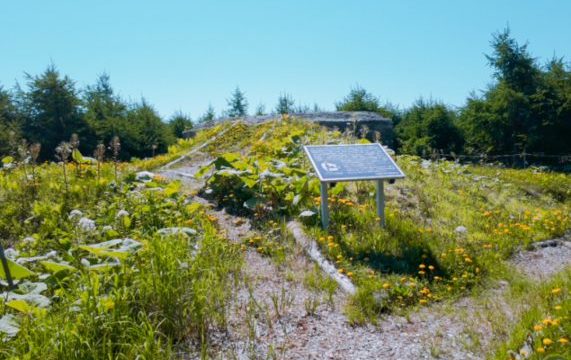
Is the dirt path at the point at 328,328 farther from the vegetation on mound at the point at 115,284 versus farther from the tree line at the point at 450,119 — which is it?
the tree line at the point at 450,119

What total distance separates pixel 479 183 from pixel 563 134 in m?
14.1

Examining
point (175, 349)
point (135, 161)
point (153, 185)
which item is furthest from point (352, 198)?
point (135, 161)

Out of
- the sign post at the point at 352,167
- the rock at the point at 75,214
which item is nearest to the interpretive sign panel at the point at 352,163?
the sign post at the point at 352,167

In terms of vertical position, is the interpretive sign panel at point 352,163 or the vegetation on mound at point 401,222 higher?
the interpretive sign panel at point 352,163

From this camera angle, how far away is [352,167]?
5.87 metres

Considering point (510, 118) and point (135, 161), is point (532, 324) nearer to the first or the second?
point (135, 161)

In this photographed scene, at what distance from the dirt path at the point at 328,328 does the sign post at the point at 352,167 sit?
1.22 metres

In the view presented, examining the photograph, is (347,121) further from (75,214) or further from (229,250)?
(75,214)

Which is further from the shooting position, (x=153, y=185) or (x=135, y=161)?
(x=135, y=161)

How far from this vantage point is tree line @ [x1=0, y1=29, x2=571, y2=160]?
66.7 ft

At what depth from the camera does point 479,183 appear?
938cm

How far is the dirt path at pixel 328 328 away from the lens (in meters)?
3.39

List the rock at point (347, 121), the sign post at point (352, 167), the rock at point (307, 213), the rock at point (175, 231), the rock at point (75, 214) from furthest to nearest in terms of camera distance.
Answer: the rock at point (347, 121)
the rock at point (307, 213)
the sign post at point (352, 167)
the rock at point (75, 214)
the rock at point (175, 231)

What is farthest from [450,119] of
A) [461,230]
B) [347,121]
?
[461,230]
